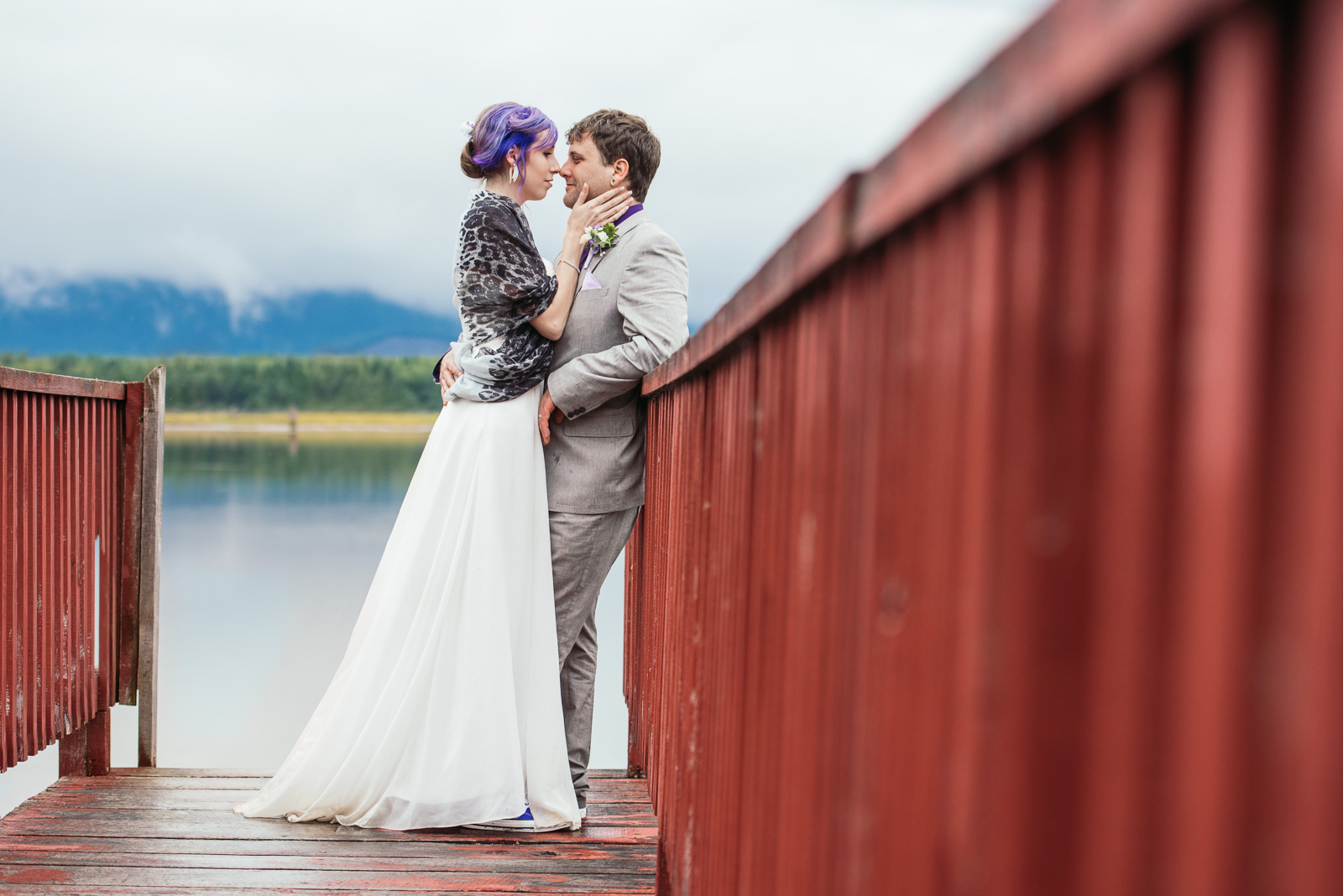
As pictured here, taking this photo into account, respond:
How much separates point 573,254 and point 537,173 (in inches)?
10.3

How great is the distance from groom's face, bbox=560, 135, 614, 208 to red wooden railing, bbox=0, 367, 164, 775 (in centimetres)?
169

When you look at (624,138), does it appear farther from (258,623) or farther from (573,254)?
(258,623)


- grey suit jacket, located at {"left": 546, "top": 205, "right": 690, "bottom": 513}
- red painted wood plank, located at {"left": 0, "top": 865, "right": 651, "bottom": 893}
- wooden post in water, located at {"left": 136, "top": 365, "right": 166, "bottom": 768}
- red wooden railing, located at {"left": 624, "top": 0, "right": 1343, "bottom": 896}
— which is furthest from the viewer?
wooden post in water, located at {"left": 136, "top": 365, "right": 166, "bottom": 768}

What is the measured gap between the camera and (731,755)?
1.44m

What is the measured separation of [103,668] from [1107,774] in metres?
3.87

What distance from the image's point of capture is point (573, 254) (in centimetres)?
311

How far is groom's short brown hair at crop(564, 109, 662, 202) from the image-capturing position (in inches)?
124

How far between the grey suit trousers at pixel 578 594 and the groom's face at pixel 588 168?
994 millimetres

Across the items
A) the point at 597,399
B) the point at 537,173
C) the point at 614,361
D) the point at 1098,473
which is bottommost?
the point at 1098,473

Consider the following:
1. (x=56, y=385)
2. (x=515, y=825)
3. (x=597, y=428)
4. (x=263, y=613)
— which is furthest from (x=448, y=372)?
(x=263, y=613)

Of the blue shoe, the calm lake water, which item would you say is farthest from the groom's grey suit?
the calm lake water

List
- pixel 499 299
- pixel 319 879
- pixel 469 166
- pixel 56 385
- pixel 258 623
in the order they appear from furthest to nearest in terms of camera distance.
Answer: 1. pixel 258 623
2. pixel 56 385
3. pixel 469 166
4. pixel 499 299
5. pixel 319 879

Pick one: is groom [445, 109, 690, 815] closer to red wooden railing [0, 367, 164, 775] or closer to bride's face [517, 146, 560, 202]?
bride's face [517, 146, 560, 202]

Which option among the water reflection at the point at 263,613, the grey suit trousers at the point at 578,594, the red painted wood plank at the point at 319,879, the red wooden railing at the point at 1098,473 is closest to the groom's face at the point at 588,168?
the grey suit trousers at the point at 578,594
